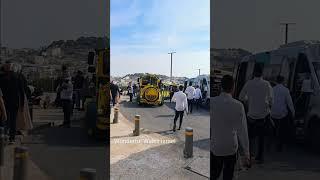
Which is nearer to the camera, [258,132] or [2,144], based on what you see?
[2,144]

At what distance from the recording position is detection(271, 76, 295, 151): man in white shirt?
4305 millimetres

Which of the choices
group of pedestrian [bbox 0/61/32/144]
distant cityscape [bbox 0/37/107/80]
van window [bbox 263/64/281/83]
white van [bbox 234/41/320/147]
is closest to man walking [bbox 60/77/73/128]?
distant cityscape [bbox 0/37/107/80]

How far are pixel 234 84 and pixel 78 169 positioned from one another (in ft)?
5.34

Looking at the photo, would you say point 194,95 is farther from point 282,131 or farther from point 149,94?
point 149,94

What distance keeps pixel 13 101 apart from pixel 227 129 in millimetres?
1912

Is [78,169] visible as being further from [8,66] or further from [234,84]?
[234,84]

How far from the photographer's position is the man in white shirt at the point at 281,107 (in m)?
4.30

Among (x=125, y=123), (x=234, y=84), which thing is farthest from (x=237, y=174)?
(x=125, y=123)

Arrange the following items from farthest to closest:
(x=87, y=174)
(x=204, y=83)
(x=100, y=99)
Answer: (x=204, y=83)
(x=100, y=99)
(x=87, y=174)

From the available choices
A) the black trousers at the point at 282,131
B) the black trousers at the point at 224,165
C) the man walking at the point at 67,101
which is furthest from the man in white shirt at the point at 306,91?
the man walking at the point at 67,101

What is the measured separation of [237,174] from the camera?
14.5 feet

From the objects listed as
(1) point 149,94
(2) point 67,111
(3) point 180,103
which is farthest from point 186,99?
(1) point 149,94

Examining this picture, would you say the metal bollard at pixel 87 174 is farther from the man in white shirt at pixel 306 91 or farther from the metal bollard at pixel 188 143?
the man in white shirt at pixel 306 91

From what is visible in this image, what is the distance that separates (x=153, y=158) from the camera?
5969mm
